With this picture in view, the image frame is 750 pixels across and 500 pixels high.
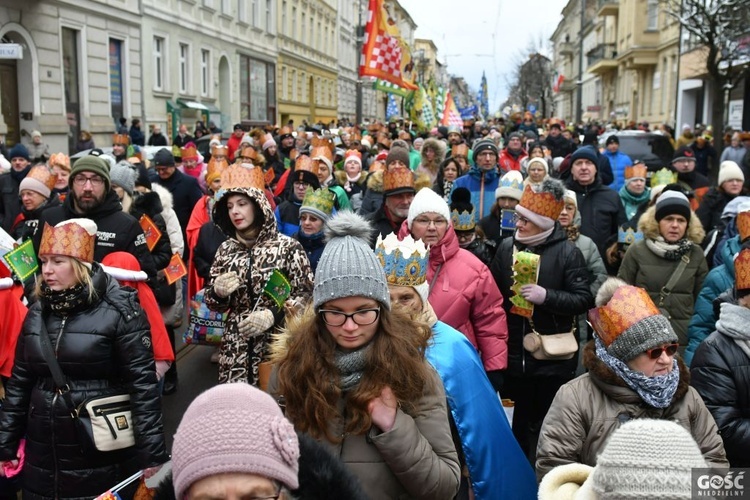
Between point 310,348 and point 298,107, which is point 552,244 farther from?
point 298,107

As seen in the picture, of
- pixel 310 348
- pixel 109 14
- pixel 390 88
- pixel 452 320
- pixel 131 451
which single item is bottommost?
pixel 131 451

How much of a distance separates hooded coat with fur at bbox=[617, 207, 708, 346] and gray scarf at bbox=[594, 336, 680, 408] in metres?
2.58

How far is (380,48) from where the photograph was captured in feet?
63.7

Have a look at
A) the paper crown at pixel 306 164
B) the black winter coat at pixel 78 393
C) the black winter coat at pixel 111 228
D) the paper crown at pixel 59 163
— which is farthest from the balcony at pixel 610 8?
the black winter coat at pixel 78 393

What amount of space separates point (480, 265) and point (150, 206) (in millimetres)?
3582

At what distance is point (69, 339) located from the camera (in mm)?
3576

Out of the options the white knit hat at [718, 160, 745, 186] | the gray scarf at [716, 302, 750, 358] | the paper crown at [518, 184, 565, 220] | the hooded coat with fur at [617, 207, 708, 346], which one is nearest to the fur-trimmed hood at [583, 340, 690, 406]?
the gray scarf at [716, 302, 750, 358]

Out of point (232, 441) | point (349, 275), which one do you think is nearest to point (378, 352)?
point (349, 275)

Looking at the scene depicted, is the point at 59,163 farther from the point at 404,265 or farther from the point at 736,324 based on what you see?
the point at 736,324

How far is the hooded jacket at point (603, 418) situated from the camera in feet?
9.85

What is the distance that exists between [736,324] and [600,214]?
4245 mm

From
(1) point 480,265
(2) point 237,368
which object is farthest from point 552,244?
(2) point 237,368

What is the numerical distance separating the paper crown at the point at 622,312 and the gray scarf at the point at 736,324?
0.64 meters

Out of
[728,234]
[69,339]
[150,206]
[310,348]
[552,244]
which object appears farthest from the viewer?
[150,206]
